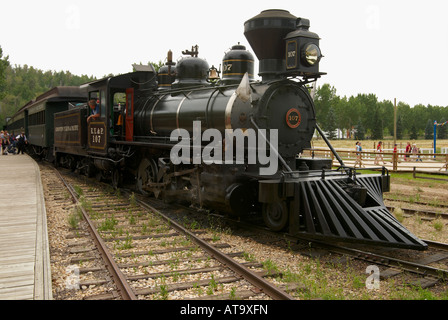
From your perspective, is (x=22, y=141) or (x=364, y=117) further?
(x=364, y=117)

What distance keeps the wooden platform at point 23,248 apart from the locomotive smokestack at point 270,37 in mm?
4675

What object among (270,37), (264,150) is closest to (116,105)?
(270,37)

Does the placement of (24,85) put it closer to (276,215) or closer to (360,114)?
(360,114)

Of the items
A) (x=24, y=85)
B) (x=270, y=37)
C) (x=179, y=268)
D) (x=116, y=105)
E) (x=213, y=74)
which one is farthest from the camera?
(x=24, y=85)

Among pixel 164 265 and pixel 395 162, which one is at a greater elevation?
pixel 395 162

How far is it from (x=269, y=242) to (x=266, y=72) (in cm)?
300

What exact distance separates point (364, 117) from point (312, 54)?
260 ft

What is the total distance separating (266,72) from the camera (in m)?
6.97

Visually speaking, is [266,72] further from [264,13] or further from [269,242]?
[269,242]

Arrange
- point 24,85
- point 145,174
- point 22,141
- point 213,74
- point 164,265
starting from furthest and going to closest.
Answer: point 24,85 → point 22,141 → point 213,74 → point 145,174 → point 164,265

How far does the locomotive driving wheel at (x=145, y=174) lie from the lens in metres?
9.55

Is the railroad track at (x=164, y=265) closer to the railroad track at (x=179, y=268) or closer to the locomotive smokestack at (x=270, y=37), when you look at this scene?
the railroad track at (x=179, y=268)

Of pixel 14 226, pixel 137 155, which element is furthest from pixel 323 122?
pixel 14 226

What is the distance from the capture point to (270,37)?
266 inches
